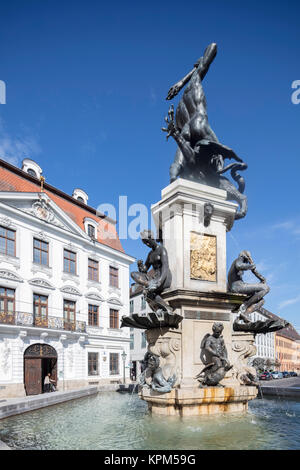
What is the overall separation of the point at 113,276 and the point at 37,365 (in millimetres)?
11119

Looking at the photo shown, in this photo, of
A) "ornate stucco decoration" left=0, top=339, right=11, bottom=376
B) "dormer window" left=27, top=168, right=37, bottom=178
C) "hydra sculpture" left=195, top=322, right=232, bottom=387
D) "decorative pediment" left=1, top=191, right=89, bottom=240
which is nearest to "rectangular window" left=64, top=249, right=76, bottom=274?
"decorative pediment" left=1, top=191, right=89, bottom=240

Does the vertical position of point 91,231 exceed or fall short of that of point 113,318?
it exceeds it

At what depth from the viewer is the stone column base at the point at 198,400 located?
6.90 meters

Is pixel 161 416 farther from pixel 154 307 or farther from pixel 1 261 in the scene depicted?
pixel 1 261

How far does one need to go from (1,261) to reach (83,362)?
397 inches

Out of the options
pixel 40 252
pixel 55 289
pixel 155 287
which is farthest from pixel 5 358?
pixel 155 287

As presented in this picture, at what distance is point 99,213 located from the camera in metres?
36.5

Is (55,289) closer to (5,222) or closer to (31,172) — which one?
(5,222)

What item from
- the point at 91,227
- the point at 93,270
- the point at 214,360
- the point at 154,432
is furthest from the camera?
the point at 91,227

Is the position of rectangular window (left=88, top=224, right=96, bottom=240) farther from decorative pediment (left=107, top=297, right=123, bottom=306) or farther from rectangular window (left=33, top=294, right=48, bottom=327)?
rectangular window (left=33, top=294, right=48, bottom=327)

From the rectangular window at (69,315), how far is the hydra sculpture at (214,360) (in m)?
23.5

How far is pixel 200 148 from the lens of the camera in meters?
9.12
